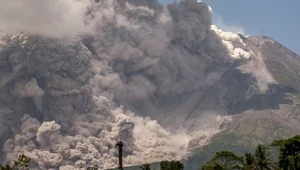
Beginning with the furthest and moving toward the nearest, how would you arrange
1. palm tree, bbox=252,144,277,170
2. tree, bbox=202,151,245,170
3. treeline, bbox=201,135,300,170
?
tree, bbox=202,151,245,170
treeline, bbox=201,135,300,170
palm tree, bbox=252,144,277,170

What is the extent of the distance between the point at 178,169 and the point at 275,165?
2811cm

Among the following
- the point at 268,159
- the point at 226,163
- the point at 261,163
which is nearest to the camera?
the point at 261,163

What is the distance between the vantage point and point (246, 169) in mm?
98125

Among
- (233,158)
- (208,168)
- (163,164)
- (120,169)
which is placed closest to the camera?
(120,169)

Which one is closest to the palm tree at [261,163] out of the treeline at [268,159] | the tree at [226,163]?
the treeline at [268,159]

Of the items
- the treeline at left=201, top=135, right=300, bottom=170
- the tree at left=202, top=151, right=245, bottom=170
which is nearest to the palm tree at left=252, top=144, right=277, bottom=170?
the treeline at left=201, top=135, right=300, bottom=170

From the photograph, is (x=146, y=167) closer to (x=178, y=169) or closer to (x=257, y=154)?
(x=178, y=169)

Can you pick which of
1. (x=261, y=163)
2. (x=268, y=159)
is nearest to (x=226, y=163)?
(x=268, y=159)

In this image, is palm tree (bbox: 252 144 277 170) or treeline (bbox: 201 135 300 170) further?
treeline (bbox: 201 135 300 170)

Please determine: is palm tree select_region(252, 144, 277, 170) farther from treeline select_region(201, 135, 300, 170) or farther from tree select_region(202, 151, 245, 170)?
tree select_region(202, 151, 245, 170)

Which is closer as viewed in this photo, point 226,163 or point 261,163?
point 261,163

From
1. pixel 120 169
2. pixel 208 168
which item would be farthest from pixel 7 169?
pixel 208 168

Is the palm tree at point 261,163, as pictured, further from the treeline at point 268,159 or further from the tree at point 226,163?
the tree at point 226,163

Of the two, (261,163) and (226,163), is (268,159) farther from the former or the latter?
(226,163)
